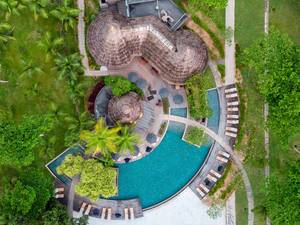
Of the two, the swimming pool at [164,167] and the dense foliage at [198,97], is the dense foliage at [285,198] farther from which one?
the dense foliage at [198,97]

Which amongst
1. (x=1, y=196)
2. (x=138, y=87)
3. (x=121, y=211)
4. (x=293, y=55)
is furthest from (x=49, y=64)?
(x=293, y=55)

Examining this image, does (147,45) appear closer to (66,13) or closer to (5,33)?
(66,13)

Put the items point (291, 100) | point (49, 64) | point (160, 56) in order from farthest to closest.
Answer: point (49, 64), point (160, 56), point (291, 100)

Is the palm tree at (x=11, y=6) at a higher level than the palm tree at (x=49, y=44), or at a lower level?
higher

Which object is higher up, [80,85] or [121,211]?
[80,85]

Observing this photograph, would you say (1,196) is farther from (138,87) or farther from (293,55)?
(293,55)

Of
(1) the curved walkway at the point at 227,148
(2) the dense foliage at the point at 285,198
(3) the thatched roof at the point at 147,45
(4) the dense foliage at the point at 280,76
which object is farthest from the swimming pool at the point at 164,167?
(4) the dense foliage at the point at 280,76

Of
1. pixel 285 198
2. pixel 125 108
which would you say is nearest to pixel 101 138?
pixel 125 108
